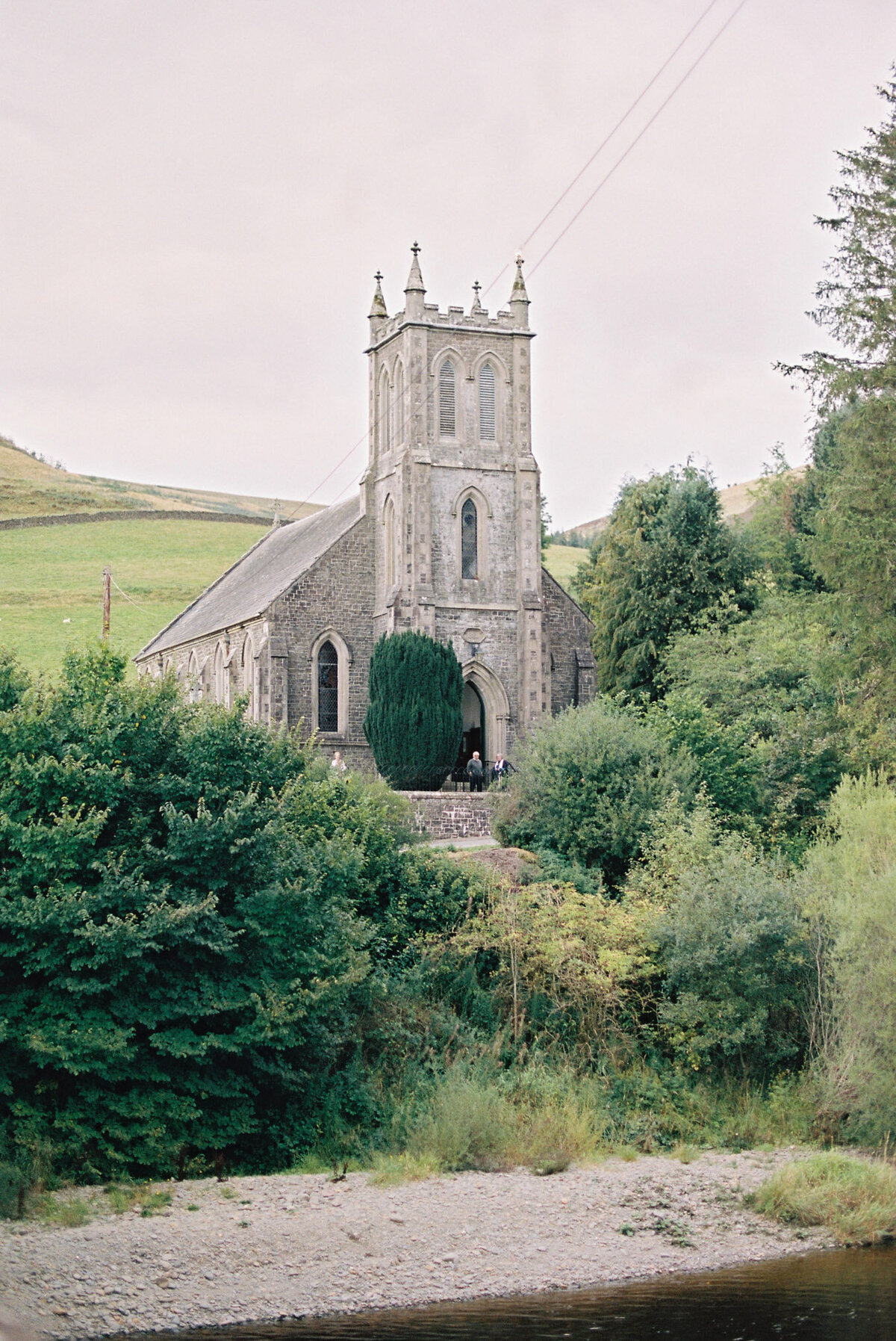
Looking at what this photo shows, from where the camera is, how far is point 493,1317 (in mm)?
15758

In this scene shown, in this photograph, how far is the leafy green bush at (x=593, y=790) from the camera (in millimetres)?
29188

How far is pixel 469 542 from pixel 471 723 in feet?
19.8

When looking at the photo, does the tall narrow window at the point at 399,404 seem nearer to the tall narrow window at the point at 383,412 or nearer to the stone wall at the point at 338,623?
the tall narrow window at the point at 383,412

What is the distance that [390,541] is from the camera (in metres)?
49.2

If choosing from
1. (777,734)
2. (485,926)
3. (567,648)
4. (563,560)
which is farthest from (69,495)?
(485,926)

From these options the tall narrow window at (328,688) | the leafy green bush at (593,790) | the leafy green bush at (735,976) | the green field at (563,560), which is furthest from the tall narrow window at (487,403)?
the green field at (563,560)

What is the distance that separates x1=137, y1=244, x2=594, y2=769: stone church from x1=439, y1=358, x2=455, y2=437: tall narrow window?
5cm

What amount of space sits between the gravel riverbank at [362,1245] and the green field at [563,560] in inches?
2915

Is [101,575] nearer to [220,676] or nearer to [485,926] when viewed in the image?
[220,676]

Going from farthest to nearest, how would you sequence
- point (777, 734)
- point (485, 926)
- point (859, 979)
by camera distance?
point (777, 734) → point (485, 926) → point (859, 979)

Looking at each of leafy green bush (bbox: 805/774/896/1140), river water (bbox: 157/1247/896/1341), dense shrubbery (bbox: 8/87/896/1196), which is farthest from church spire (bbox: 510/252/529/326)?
river water (bbox: 157/1247/896/1341)

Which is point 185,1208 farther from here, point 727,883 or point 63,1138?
point 727,883

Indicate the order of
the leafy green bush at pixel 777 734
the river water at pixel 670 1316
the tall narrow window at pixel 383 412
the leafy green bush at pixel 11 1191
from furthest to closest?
1. the tall narrow window at pixel 383 412
2. the leafy green bush at pixel 777 734
3. the leafy green bush at pixel 11 1191
4. the river water at pixel 670 1316

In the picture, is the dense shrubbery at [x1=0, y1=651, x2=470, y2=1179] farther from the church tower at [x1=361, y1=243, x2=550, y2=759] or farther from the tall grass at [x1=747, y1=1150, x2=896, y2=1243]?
the church tower at [x1=361, y1=243, x2=550, y2=759]
